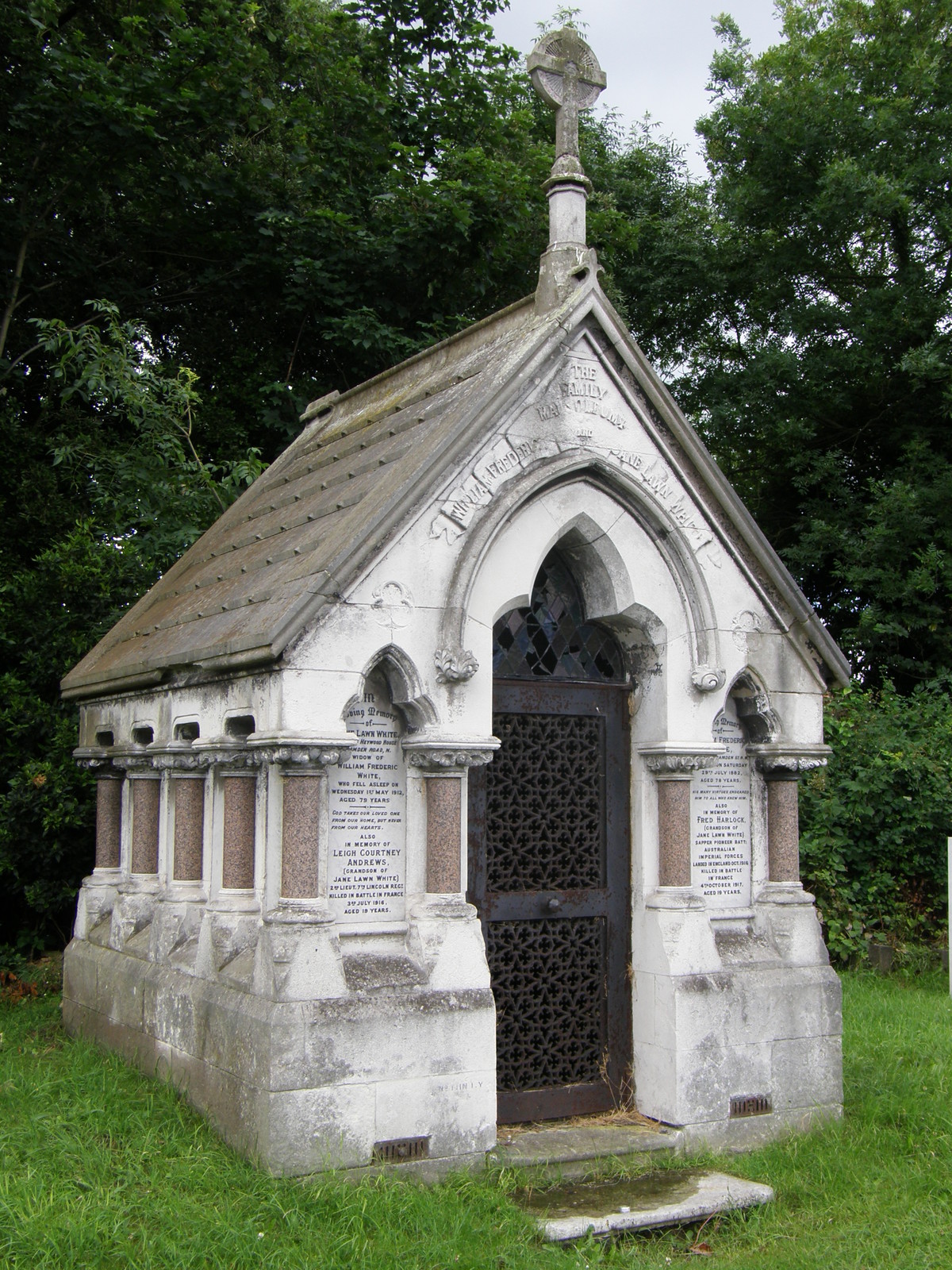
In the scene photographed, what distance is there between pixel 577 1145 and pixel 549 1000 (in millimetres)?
785

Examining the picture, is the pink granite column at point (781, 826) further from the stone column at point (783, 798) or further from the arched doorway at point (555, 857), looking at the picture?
the arched doorway at point (555, 857)

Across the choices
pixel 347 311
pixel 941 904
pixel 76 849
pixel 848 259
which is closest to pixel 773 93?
pixel 848 259

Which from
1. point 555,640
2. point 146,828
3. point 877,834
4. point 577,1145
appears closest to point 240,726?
point 555,640

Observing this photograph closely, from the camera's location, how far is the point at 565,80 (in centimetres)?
680

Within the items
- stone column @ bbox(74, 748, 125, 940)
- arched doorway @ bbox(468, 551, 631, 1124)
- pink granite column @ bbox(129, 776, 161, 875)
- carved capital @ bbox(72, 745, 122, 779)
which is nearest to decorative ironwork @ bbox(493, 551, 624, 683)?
arched doorway @ bbox(468, 551, 631, 1124)

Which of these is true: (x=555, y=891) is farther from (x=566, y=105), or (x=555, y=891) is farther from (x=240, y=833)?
(x=566, y=105)

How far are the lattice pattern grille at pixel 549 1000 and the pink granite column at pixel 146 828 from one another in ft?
7.94

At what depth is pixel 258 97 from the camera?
13.9 m

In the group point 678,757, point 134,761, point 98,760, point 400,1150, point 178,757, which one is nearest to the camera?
point 400,1150

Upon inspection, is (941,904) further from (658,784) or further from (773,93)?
(773,93)

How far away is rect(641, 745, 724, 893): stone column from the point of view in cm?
636

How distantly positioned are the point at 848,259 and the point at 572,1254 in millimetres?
16318

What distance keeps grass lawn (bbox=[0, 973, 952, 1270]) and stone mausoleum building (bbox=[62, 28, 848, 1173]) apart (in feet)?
0.83

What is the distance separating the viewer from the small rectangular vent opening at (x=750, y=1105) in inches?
244
